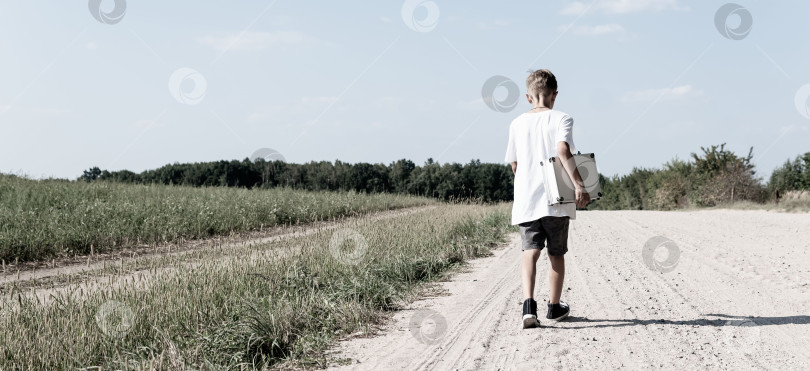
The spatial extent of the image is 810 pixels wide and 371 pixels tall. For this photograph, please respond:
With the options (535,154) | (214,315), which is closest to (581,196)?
(535,154)

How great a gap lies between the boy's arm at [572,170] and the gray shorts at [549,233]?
254mm

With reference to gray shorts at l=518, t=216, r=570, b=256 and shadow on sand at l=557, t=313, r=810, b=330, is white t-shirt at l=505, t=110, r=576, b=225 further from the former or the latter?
shadow on sand at l=557, t=313, r=810, b=330

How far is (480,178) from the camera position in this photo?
64.1m

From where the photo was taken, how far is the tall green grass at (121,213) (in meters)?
11.5

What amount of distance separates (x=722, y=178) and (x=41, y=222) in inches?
1390

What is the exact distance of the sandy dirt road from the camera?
3.76 meters

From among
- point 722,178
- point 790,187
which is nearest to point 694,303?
point 722,178

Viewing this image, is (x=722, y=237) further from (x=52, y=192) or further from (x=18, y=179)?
(x=18, y=179)
